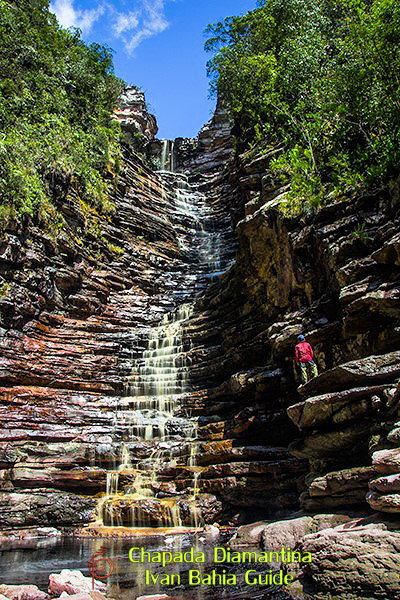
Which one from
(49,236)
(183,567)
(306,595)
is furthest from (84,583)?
(49,236)

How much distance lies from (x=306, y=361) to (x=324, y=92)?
11578 mm

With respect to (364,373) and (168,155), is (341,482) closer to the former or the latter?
(364,373)

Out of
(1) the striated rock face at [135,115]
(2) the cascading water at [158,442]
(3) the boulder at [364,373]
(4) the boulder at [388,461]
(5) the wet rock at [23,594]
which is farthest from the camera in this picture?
(1) the striated rock face at [135,115]

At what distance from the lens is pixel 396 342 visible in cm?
880

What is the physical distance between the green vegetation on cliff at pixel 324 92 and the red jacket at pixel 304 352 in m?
5.20

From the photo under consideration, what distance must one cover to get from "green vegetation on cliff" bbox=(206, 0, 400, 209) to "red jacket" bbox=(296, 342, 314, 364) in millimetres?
5198

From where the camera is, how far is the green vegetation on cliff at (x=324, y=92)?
1281cm

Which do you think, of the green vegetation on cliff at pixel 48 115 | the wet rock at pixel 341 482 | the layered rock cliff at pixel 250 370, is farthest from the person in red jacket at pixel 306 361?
the green vegetation on cliff at pixel 48 115

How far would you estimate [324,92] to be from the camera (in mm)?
15938

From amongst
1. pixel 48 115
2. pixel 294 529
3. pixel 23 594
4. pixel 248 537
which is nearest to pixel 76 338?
pixel 248 537

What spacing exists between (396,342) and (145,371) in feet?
40.8

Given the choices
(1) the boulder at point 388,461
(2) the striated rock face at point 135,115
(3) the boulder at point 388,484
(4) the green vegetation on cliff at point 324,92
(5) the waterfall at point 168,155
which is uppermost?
(2) the striated rock face at point 135,115

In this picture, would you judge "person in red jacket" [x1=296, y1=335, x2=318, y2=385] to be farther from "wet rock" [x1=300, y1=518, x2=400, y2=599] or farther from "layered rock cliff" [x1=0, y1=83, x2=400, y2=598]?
"wet rock" [x1=300, y1=518, x2=400, y2=599]

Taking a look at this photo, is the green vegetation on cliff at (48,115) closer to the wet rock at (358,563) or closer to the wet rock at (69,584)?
the wet rock at (69,584)
